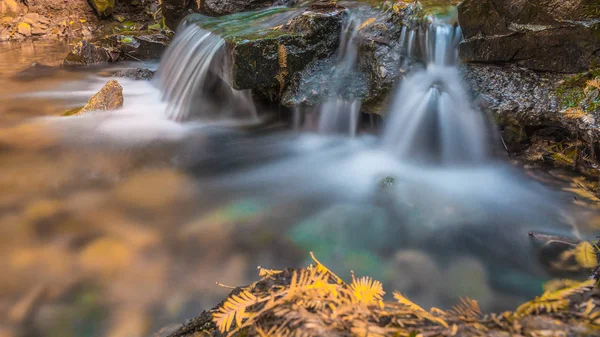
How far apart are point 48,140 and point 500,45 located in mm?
5897

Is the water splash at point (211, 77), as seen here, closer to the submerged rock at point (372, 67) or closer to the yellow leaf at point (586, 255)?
the submerged rock at point (372, 67)

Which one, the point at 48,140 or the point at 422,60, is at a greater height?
the point at 422,60

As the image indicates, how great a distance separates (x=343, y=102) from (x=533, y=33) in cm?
237

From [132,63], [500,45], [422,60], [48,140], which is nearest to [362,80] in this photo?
[422,60]

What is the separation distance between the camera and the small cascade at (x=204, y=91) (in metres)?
6.34

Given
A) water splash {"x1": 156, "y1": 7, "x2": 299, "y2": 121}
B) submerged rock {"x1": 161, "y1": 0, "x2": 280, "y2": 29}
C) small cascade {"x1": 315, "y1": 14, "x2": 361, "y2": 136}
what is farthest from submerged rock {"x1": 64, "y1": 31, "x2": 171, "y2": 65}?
small cascade {"x1": 315, "y1": 14, "x2": 361, "y2": 136}

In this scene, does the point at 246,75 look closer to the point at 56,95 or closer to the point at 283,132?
the point at 283,132

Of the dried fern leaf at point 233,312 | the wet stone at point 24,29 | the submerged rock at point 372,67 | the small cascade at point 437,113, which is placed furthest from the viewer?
the wet stone at point 24,29

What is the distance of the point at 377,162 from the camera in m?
4.83

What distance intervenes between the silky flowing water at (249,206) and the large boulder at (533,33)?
417 millimetres

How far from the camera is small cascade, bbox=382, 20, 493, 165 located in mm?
4734

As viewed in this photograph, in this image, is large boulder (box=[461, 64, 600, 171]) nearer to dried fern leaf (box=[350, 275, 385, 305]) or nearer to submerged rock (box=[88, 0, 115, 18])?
dried fern leaf (box=[350, 275, 385, 305])

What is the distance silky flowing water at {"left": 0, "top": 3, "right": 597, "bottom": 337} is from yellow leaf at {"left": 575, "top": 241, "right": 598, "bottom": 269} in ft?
0.94

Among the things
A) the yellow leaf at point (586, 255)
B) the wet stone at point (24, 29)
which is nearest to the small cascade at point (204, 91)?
the yellow leaf at point (586, 255)
